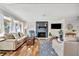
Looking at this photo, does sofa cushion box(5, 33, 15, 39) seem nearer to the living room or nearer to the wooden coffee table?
the living room

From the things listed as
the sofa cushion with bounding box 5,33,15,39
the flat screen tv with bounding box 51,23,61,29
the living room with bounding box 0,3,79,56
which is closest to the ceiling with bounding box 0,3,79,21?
the living room with bounding box 0,3,79,56

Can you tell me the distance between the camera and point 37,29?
3.04 m

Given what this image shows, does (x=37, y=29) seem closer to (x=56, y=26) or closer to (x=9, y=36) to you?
(x=56, y=26)

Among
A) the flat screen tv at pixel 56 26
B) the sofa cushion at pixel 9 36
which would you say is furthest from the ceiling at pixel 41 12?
the sofa cushion at pixel 9 36

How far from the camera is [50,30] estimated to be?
299 cm

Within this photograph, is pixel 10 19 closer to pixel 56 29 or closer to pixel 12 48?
pixel 12 48

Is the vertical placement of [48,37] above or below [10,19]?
below

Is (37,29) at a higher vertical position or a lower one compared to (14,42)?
higher

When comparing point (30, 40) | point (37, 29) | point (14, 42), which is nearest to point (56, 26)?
point (37, 29)

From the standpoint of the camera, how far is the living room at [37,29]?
2574mm

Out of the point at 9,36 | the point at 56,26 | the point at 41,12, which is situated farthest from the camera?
the point at 56,26

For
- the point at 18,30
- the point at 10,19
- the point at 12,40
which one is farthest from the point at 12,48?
the point at 10,19

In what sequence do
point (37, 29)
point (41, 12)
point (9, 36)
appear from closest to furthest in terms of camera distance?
point (41, 12)
point (9, 36)
point (37, 29)

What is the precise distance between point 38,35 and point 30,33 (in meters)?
0.30
